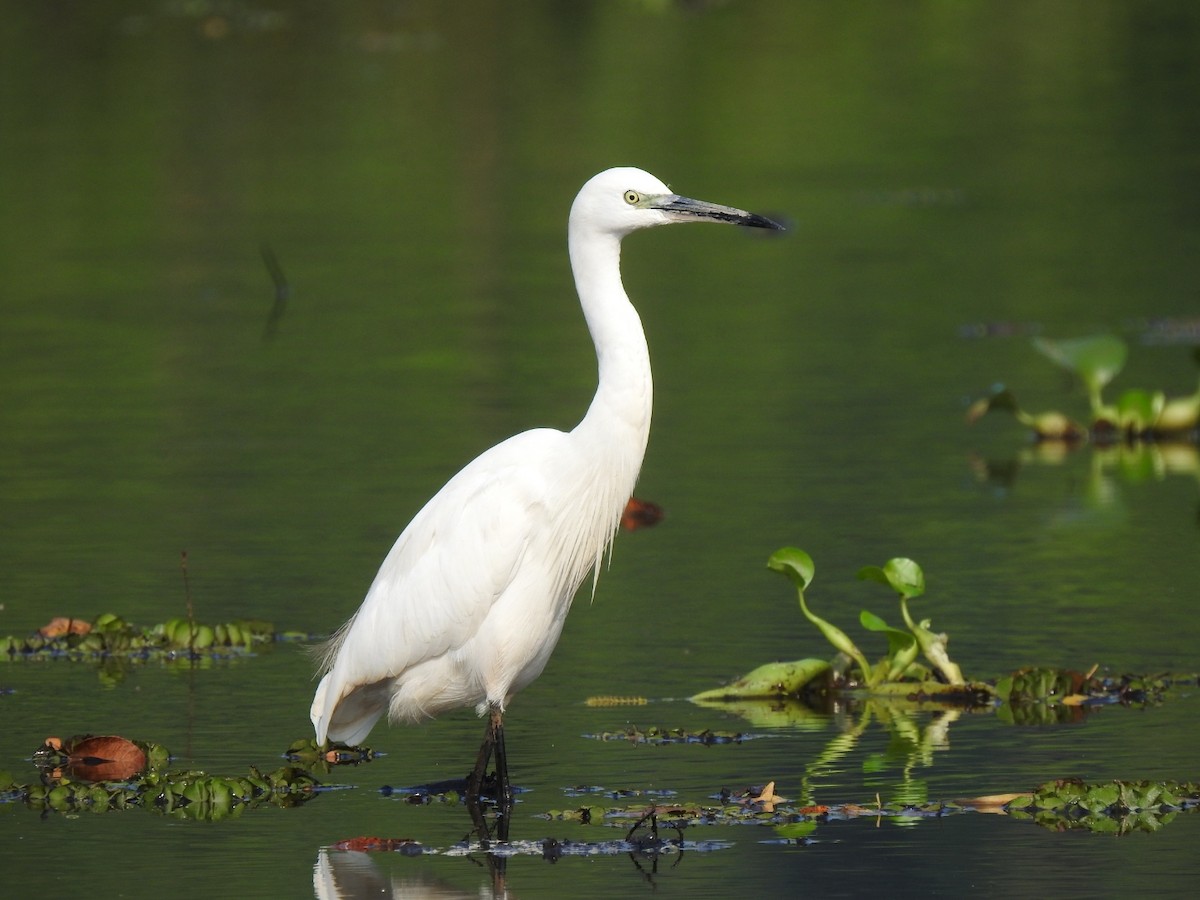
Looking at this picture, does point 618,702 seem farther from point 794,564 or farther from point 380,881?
point 380,881

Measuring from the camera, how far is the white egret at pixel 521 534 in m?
6.57

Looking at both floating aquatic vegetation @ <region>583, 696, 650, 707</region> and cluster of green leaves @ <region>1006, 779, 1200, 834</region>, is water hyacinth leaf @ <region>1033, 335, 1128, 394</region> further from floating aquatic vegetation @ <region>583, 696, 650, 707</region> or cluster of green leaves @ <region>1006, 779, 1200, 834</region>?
cluster of green leaves @ <region>1006, 779, 1200, 834</region>

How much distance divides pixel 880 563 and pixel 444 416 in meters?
3.94

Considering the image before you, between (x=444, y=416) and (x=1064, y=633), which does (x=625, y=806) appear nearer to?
(x=1064, y=633)

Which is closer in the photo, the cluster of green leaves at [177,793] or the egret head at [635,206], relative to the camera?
the cluster of green leaves at [177,793]

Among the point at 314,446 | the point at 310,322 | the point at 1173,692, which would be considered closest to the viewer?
the point at 1173,692

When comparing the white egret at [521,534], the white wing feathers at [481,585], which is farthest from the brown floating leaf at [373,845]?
the white wing feathers at [481,585]

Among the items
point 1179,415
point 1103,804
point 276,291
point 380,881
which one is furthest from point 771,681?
point 276,291

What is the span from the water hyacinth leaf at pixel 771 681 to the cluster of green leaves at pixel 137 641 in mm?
1717

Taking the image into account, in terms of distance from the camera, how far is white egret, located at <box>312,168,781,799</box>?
A: 6.57 meters

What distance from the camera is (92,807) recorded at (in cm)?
644

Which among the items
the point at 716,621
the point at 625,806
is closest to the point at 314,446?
the point at 716,621

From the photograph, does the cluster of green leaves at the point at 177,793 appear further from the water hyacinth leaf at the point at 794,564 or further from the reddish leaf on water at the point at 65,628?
the water hyacinth leaf at the point at 794,564

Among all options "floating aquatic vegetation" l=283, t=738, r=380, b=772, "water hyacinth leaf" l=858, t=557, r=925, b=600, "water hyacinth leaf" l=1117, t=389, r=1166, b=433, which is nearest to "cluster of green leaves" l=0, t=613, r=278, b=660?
"floating aquatic vegetation" l=283, t=738, r=380, b=772
